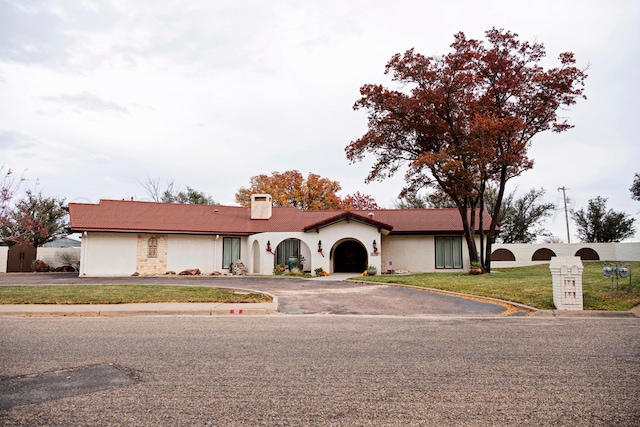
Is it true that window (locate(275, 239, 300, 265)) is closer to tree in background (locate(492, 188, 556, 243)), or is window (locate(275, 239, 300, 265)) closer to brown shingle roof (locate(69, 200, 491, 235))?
brown shingle roof (locate(69, 200, 491, 235))

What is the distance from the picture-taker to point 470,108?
1027 inches

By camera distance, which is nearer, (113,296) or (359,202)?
(113,296)

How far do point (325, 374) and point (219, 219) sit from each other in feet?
89.7

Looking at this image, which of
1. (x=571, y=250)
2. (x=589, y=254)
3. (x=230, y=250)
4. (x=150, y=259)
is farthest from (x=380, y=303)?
(x=589, y=254)

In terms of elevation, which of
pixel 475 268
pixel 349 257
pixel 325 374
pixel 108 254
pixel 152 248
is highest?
pixel 152 248

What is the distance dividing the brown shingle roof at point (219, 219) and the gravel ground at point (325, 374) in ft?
62.0

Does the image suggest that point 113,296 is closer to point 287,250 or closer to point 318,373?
point 318,373

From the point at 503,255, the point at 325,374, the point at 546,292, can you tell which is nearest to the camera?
the point at 325,374

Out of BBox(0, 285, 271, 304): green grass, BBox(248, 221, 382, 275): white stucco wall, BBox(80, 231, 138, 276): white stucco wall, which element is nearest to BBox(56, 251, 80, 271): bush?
BBox(80, 231, 138, 276): white stucco wall

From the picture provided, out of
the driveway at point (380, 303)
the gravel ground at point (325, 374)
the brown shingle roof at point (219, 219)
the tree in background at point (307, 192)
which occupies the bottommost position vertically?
the gravel ground at point (325, 374)

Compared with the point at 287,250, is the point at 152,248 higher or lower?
higher

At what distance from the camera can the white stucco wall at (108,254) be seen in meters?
27.9

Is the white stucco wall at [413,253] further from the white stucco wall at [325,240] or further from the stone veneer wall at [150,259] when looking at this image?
the stone veneer wall at [150,259]

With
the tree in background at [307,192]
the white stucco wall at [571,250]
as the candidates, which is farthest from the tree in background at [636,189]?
the tree in background at [307,192]
